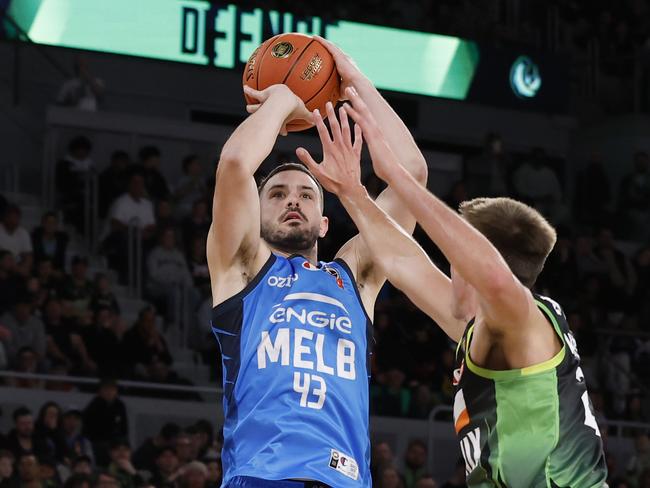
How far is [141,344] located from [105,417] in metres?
1.40

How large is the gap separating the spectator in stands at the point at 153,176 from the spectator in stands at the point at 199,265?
96 cm

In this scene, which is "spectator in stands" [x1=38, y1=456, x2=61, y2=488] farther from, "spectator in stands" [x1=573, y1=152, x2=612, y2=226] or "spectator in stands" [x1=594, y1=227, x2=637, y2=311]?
"spectator in stands" [x1=573, y1=152, x2=612, y2=226]

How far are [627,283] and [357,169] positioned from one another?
12.4 meters

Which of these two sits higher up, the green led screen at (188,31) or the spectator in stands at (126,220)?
the green led screen at (188,31)

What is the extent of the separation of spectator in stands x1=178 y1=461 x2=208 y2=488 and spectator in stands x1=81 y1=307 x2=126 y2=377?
223 cm

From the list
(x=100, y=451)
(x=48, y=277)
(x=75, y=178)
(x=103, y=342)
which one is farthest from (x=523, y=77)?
(x=100, y=451)

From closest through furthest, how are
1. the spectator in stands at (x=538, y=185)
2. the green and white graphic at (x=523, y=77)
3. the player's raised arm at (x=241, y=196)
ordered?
1. the player's raised arm at (x=241, y=196)
2. the spectator in stands at (x=538, y=185)
3. the green and white graphic at (x=523, y=77)

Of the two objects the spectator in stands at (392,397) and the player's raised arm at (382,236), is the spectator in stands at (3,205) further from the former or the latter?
the player's raised arm at (382,236)

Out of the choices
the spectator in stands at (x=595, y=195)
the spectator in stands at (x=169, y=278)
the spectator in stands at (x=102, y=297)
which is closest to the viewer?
the spectator in stands at (x=102, y=297)

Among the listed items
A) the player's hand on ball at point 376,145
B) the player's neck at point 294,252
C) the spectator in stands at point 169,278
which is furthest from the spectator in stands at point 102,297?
the player's hand on ball at point 376,145

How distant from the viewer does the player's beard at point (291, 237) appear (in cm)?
577

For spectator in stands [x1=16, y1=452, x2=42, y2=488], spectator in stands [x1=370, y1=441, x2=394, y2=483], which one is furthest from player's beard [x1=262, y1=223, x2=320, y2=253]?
spectator in stands [x1=370, y1=441, x2=394, y2=483]

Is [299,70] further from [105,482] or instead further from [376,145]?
[105,482]

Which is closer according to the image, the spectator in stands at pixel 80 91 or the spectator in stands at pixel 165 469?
the spectator in stands at pixel 165 469
